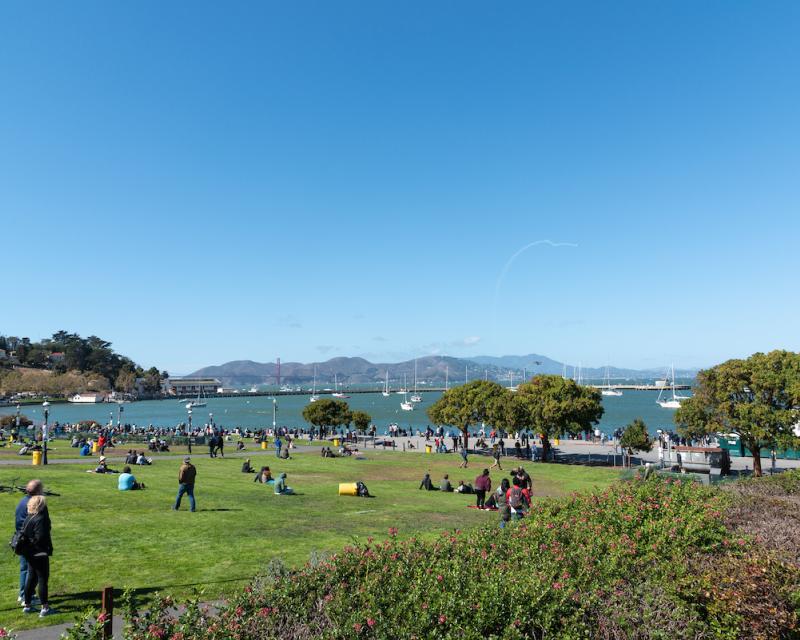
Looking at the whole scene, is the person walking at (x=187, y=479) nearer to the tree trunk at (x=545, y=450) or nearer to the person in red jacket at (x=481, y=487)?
the person in red jacket at (x=481, y=487)

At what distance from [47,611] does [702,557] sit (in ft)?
36.8

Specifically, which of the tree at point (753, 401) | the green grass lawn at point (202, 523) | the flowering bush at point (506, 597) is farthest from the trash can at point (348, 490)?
the tree at point (753, 401)

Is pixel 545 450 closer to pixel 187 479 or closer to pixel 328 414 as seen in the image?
pixel 328 414

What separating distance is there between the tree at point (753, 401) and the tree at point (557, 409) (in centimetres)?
887

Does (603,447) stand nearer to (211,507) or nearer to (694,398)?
(694,398)

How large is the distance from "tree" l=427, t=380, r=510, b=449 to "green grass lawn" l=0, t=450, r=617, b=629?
16525 mm

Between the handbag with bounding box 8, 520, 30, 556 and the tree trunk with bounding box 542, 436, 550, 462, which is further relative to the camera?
the tree trunk with bounding box 542, 436, 550, 462

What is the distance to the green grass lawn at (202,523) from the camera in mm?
11047

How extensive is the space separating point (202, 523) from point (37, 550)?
24.6 feet

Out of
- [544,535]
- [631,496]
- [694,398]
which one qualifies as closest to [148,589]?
[544,535]

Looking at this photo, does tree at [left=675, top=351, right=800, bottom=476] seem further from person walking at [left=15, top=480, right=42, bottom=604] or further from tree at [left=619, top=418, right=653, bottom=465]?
person walking at [left=15, top=480, right=42, bottom=604]

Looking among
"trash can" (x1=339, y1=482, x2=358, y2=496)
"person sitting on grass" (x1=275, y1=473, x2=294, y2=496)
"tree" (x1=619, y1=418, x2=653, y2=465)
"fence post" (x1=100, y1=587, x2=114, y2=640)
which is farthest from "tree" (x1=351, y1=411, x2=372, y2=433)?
"fence post" (x1=100, y1=587, x2=114, y2=640)

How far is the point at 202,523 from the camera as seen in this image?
1627cm

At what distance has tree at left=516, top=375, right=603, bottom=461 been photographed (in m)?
43.2
